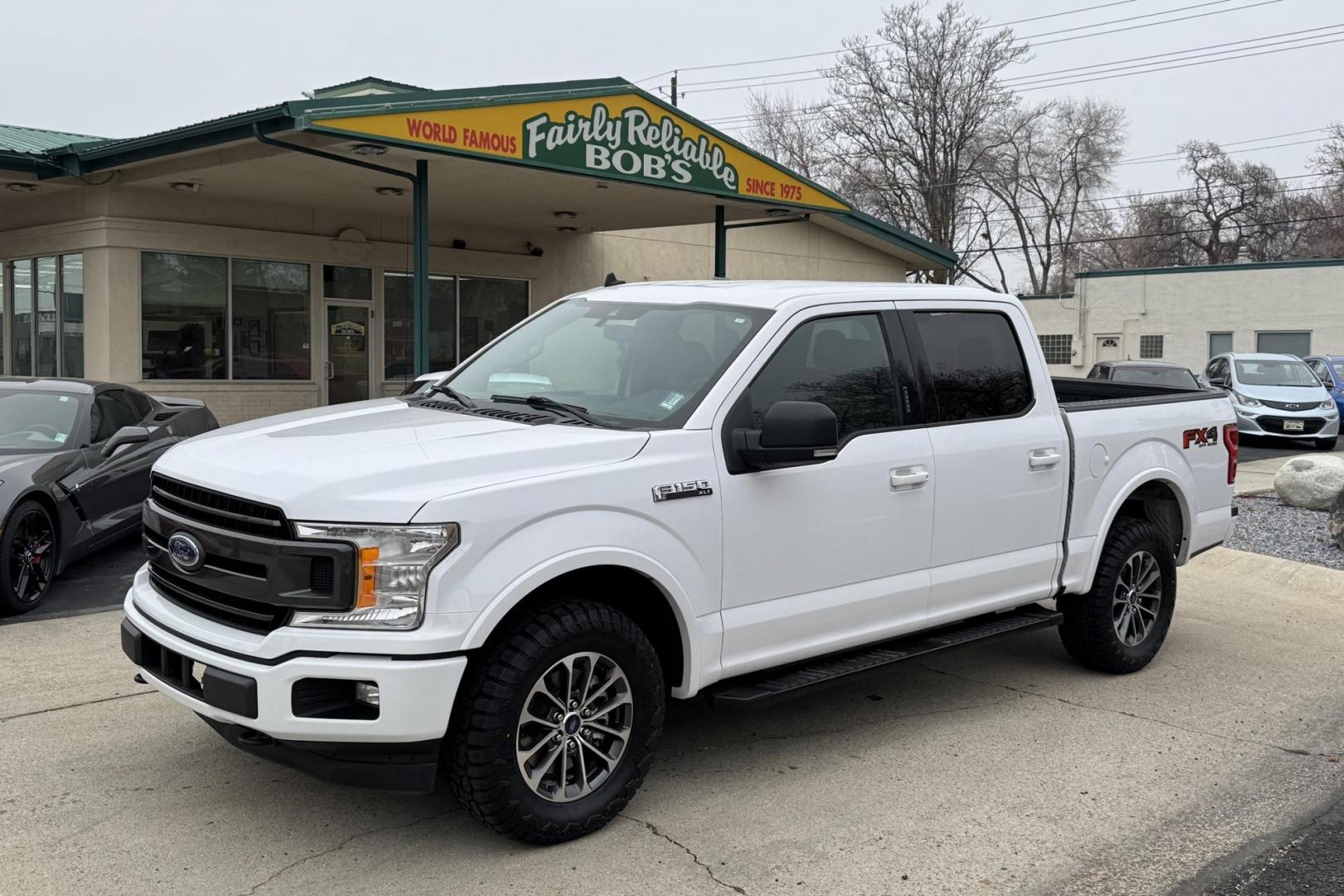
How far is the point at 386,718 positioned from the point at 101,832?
1.34m

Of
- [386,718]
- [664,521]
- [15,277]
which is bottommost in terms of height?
[386,718]

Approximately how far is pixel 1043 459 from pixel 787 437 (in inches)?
75.2

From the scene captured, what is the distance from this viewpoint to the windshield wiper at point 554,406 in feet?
14.5

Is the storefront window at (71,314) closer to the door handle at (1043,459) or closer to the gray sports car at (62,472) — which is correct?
the gray sports car at (62,472)

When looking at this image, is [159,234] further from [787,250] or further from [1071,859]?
[1071,859]

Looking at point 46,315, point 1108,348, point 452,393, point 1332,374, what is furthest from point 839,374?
point 1108,348

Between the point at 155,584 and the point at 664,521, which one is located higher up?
the point at 664,521

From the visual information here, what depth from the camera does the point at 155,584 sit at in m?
4.33

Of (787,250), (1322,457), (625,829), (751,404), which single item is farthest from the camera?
(787,250)

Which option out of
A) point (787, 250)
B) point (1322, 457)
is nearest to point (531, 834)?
point (1322, 457)

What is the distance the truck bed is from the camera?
613 centimetres

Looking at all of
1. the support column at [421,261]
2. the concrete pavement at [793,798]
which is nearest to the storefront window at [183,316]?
the support column at [421,261]

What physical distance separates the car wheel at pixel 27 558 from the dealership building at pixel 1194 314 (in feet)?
118

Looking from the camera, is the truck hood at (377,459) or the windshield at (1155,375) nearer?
the truck hood at (377,459)
